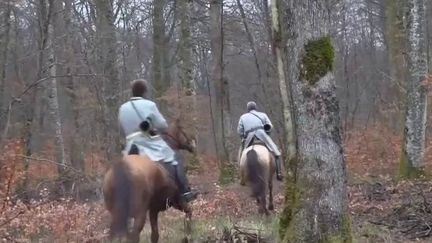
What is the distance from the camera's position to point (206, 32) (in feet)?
98.6

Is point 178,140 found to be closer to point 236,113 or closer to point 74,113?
point 74,113

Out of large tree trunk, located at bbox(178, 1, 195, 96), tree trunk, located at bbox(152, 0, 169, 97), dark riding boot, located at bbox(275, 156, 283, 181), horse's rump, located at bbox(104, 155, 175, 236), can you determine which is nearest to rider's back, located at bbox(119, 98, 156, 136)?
horse's rump, located at bbox(104, 155, 175, 236)

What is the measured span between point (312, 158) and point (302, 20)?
1489mm

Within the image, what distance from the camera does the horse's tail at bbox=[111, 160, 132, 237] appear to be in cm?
951

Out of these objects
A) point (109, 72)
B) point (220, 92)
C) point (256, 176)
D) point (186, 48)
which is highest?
point (186, 48)

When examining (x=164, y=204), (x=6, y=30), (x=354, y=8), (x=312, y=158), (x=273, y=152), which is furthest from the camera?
(x=354, y=8)

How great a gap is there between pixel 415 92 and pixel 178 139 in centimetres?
842

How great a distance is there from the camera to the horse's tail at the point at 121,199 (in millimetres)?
9508

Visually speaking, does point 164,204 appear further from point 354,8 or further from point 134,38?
point 354,8

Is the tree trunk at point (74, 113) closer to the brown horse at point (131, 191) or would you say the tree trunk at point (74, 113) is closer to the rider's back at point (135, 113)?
the rider's back at point (135, 113)

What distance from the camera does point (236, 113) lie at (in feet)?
145

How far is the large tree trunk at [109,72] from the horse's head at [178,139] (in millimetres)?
8633

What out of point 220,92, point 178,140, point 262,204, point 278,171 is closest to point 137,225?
point 178,140

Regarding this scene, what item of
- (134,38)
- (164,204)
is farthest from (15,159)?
(134,38)
